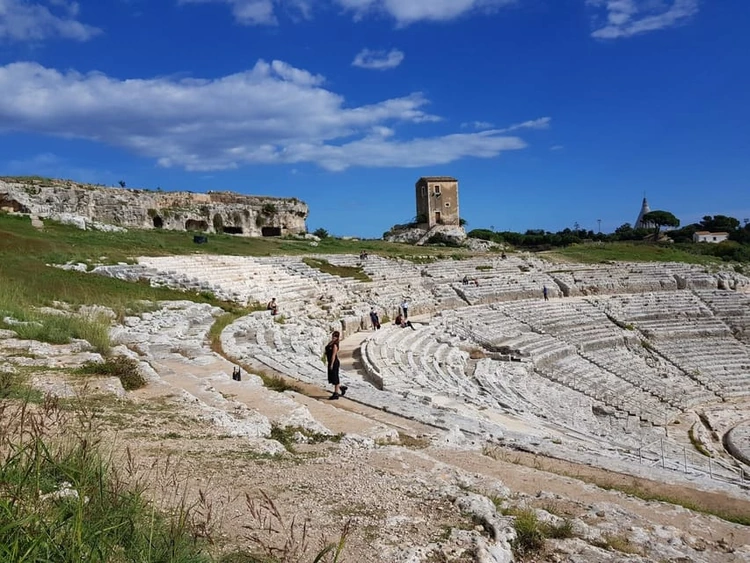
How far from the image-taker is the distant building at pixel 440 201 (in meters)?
52.8

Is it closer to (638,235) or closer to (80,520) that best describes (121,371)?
(80,520)

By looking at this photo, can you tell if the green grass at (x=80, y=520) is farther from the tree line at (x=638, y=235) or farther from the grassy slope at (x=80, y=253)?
the tree line at (x=638, y=235)

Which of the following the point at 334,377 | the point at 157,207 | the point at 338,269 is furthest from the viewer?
the point at 157,207

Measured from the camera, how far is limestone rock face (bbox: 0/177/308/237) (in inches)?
1144

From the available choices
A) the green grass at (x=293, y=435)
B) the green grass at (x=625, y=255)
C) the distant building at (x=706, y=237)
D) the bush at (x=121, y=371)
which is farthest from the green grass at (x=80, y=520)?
the distant building at (x=706, y=237)

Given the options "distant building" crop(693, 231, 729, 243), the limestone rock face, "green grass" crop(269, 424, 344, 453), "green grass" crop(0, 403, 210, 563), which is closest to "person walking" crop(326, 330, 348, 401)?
"green grass" crop(269, 424, 344, 453)

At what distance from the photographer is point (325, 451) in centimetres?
504

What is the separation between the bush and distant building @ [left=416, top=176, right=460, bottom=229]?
4667 cm

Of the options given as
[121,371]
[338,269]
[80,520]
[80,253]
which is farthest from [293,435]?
[338,269]

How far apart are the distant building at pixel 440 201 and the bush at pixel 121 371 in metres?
46.7

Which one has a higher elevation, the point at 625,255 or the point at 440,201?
the point at 440,201

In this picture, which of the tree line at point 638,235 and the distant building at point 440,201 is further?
the tree line at point 638,235

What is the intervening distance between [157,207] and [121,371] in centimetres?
3006

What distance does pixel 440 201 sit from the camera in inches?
2095
